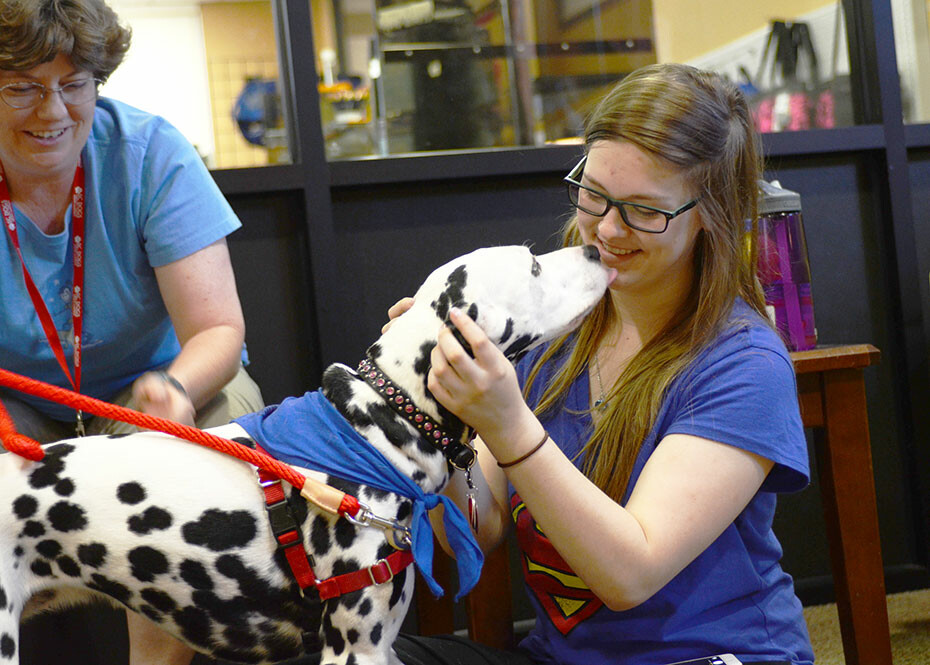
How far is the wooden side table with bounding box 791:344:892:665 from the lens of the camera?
203 centimetres

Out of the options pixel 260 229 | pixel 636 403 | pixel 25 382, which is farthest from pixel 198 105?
pixel 636 403

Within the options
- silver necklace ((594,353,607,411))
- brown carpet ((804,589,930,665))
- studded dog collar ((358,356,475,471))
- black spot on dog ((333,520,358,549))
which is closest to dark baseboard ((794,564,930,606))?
brown carpet ((804,589,930,665))

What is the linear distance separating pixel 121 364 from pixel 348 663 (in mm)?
938

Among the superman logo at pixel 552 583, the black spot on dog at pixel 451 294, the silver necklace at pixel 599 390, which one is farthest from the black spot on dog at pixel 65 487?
the silver necklace at pixel 599 390

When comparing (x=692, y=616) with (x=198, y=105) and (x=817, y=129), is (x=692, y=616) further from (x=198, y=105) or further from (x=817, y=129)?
(x=198, y=105)

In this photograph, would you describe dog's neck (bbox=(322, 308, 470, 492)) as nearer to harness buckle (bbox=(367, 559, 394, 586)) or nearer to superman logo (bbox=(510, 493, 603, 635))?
harness buckle (bbox=(367, 559, 394, 586))

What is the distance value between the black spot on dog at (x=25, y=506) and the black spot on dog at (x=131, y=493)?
11 centimetres

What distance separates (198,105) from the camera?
2.75 metres

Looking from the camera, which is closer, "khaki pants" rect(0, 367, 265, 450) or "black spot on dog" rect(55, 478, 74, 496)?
"black spot on dog" rect(55, 478, 74, 496)

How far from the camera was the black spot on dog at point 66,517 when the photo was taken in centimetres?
124

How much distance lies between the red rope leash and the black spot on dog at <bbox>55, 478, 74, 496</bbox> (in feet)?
0.18

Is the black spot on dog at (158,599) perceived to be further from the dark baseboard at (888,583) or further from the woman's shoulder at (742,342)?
the dark baseboard at (888,583)

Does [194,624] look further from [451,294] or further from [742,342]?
[742,342]

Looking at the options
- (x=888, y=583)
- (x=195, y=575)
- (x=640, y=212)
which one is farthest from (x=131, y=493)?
(x=888, y=583)
